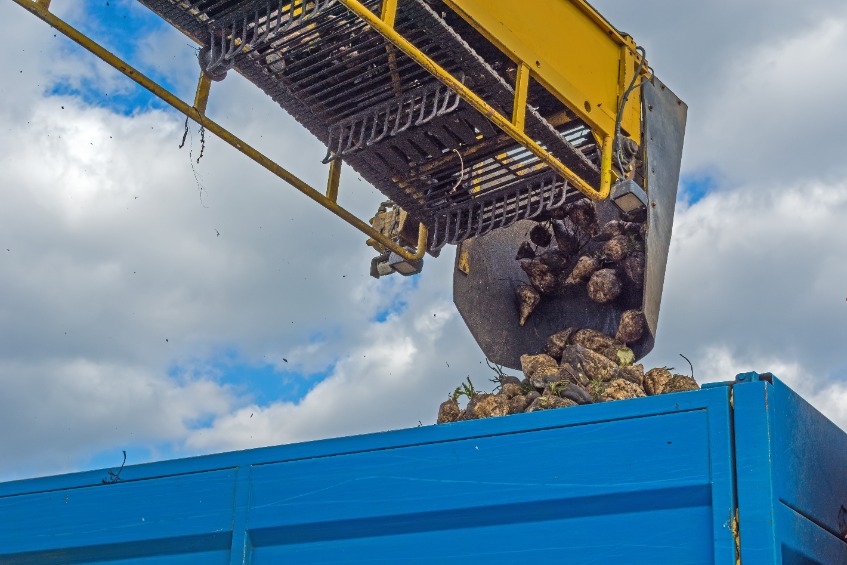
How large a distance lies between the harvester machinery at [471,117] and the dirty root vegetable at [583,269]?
0.25 ft

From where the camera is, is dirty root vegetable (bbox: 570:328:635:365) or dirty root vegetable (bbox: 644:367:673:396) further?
dirty root vegetable (bbox: 570:328:635:365)

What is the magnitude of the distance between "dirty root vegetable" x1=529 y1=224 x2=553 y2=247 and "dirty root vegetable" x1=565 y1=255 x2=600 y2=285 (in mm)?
179

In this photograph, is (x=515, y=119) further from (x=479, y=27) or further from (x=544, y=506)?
(x=544, y=506)

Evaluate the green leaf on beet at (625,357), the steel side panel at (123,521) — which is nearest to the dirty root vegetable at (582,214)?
the green leaf on beet at (625,357)

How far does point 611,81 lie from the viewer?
4160mm

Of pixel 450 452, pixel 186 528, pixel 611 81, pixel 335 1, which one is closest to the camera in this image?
pixel 450 452

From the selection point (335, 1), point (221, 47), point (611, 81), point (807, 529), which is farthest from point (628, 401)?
point (611, 81)

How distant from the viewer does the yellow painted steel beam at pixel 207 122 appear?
350 centimetres

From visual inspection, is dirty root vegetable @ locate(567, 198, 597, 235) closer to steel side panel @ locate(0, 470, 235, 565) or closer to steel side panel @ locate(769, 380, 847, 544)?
steel side panel @ locate(769, 380, 847, 544)

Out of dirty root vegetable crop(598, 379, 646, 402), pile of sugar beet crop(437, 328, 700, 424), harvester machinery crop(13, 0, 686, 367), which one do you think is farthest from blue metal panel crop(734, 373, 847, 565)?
dirty root vegetable crop(598, 379, 646, 402)

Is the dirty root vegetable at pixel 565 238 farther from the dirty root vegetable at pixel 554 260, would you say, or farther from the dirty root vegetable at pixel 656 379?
the dirty root vegetable at pixel 656 379

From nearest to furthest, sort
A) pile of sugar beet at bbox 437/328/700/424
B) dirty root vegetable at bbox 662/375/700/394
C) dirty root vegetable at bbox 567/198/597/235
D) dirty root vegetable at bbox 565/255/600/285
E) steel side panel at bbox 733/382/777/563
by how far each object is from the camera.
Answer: steel side panel at bbox 733/382/777/563 → pile of sugar beet at bbox 437/328/700/424 → dirty root vegetable at bbox 662/375/700/394 → dirty root vegetable at bbox 565/255/600/285 → dirty root vegetable at bbox 567/198/597/235

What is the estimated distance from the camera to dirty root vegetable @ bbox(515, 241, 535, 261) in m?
4.64

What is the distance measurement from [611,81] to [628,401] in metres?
2.71
